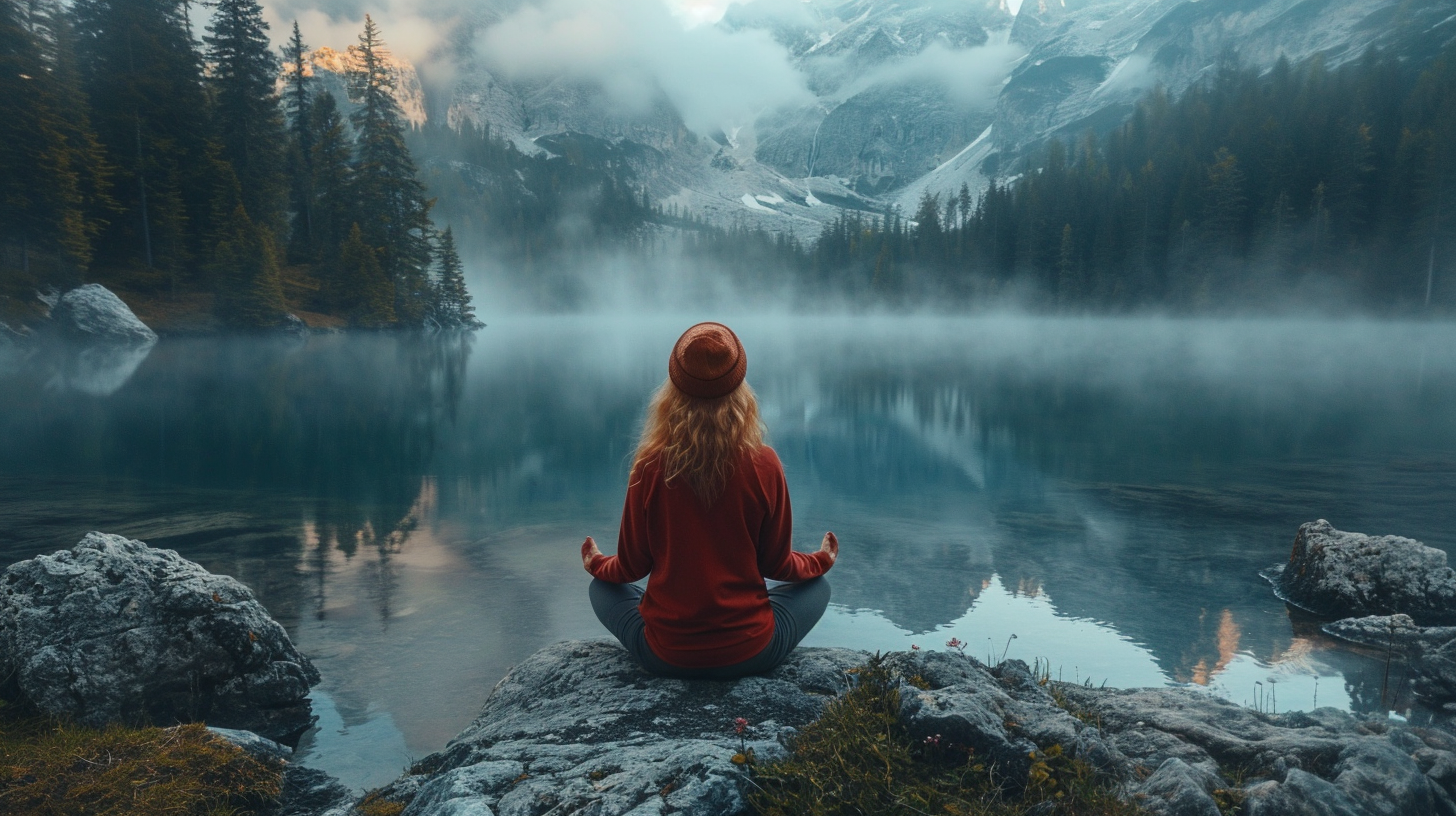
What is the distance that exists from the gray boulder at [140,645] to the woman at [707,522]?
383 cm

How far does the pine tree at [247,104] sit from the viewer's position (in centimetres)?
5778

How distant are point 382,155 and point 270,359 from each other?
94.7 ft

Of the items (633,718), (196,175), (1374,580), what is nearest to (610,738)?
(633,718)

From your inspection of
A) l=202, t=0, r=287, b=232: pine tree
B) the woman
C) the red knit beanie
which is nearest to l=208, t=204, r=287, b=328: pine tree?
l=202, t=0, r=287, b=232: pine tree

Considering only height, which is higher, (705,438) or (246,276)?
(246,276)

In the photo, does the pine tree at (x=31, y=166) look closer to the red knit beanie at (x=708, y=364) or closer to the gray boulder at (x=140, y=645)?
the gray boulder at (x=140, y=645)

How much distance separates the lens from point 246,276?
50.4 m

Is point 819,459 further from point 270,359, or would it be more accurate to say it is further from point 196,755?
point 270,359

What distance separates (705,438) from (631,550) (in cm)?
87

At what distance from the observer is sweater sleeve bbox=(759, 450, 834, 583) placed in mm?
4051

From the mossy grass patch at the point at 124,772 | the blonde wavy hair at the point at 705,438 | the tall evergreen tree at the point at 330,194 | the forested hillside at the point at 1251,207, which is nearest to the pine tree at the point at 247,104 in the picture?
the tall evergreen tree at the point at 330,194

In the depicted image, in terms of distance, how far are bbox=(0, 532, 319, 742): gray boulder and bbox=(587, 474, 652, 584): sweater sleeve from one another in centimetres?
356

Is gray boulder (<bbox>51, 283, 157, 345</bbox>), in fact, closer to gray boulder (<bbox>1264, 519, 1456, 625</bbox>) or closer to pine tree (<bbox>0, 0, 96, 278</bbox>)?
pine tree (<bbox>0, 0, 96, 278</bbox>)

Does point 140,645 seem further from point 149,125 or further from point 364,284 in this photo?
point 149,125
